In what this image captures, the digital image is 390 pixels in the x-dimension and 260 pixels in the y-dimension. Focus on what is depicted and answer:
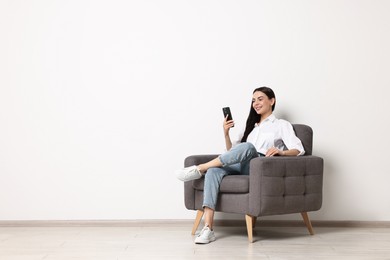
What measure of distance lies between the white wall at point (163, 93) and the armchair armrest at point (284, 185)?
651 mm

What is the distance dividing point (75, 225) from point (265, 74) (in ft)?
6.47

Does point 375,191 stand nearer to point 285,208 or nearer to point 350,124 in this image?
point 350,124

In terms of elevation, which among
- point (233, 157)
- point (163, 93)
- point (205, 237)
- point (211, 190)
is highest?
point (163, 93)

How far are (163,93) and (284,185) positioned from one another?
1.36 metres

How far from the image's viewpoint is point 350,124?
452 cm

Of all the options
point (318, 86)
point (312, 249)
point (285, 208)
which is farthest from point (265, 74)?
point (312, 249)

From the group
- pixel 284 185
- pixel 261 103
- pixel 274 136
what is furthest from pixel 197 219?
pixel 261 103

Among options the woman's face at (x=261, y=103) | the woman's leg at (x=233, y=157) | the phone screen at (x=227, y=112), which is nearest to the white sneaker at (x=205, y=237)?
the woman's leg at (x=233, y=157)

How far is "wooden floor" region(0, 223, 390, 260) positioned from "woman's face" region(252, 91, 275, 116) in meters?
0.92

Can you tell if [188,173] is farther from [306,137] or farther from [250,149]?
[306,137]

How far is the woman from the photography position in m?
3.80

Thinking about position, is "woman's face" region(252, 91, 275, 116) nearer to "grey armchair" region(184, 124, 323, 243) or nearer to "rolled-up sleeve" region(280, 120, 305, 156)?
"rolled-up sleeve" region(280, 120, 305, 156)

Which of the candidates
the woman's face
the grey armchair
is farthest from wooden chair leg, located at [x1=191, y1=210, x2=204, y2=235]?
the woman's face

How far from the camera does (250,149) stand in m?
3.87
